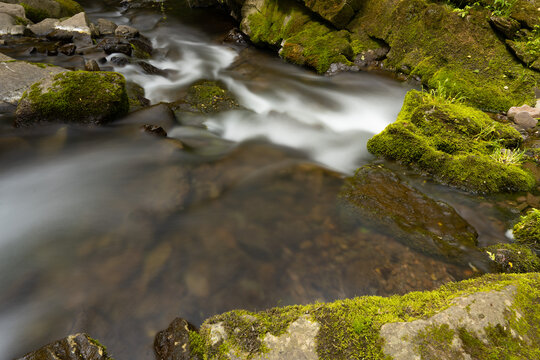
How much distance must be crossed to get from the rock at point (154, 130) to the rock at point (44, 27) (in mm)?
9270

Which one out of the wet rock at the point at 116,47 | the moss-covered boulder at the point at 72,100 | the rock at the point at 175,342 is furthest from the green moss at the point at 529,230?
the wet rock at the point at 116,47

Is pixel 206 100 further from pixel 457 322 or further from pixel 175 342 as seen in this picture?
pixel 457 322

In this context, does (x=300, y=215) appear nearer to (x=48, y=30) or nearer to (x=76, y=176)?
(x=76, y=176)

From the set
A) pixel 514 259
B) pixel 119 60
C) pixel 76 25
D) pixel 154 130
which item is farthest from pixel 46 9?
pixel 514 259

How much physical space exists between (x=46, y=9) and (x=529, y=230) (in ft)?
58.5

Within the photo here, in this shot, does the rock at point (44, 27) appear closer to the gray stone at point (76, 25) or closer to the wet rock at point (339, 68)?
the gray stone at point (76, 25)

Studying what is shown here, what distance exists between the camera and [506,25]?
7.26m

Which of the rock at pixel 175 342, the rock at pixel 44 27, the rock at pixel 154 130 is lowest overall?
the rock at pixel 44 27

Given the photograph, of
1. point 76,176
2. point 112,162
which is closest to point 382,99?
point 112,162

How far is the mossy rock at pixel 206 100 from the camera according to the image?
24.1 feet

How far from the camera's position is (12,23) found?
36.3 feet

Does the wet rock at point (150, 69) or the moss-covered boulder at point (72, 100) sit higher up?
the moss-covered boulder at point (72, 100)

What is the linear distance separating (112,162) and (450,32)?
30.3 ft

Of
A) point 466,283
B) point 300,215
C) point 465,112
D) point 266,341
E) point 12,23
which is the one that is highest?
point 465,112
